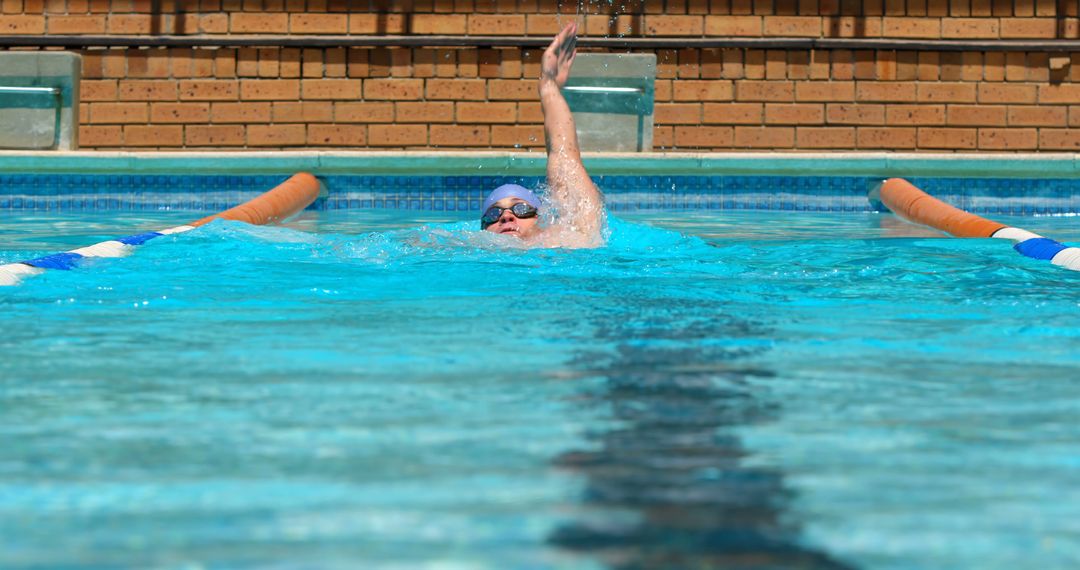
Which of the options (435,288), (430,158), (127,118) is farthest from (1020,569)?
(127,118)

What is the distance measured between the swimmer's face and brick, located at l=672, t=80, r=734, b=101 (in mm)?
6743

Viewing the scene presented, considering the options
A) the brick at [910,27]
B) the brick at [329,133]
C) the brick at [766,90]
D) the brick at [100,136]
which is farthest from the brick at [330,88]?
the brick at [910,27]

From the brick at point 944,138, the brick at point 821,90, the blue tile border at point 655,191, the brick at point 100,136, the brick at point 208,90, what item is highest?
A: the brick at point 821,90

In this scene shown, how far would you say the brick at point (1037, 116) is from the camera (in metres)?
12.1

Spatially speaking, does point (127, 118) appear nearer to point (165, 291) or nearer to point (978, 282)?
point (165, 291)

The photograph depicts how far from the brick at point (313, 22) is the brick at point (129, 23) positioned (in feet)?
4.17

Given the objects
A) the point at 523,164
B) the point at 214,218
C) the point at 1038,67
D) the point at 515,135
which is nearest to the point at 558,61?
the point at 214,218

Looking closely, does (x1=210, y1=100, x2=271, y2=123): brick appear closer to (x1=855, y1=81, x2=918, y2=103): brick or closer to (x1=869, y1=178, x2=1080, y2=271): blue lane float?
(x1=855, y1=81, x2=918, y2=103): brick

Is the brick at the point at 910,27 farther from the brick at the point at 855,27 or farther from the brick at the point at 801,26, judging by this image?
the brick at the point at 801,26

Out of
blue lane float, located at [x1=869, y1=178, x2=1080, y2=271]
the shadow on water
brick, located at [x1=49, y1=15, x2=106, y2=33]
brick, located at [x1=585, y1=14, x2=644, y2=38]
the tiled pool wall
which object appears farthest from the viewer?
brick, located at [x1=585, y1=14, x2=644, y2=38]

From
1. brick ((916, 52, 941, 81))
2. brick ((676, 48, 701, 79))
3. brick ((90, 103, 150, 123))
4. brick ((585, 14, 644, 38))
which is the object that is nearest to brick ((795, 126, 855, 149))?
brick ((916, 52, 941, 81))

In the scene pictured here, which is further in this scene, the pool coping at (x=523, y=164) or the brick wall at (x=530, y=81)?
the brick wall at (x=530, y=81)

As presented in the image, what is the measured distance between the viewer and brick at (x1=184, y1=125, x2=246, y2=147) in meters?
12.2

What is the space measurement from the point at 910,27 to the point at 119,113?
7.06m
